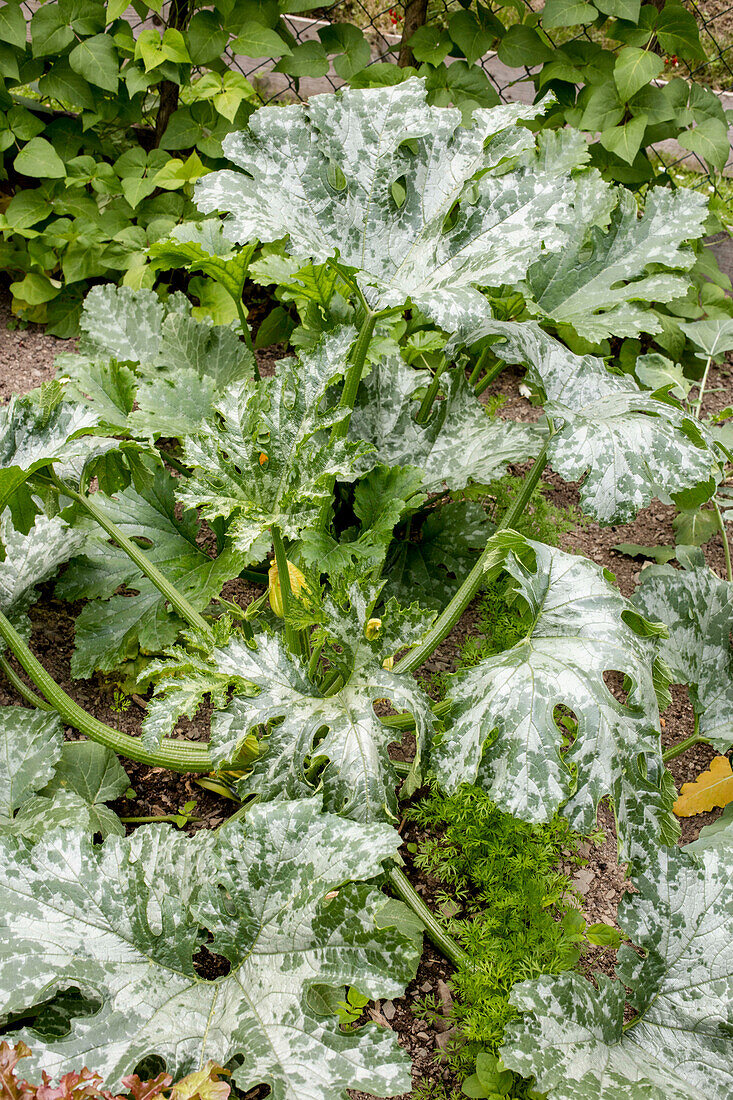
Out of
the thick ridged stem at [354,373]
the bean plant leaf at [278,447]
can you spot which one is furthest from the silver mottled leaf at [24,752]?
the thick ridged stem at [354,373]

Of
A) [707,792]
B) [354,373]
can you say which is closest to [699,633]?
[707,792]

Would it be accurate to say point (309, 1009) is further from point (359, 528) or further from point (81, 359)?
point (81, 359)

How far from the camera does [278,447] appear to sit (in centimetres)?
191

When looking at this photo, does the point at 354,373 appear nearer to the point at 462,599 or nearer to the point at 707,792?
the point at 462,599

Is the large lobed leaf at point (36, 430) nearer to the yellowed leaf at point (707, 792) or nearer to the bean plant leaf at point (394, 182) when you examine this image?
the bean plant leaf at point (394, 182)

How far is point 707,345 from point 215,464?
202 centimetres

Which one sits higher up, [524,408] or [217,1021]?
[217,1021]

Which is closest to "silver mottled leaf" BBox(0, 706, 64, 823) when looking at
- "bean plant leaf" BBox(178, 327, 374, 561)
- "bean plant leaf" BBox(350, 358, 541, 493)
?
"bean plant leaf" BBox(178, 327, 374, 561)

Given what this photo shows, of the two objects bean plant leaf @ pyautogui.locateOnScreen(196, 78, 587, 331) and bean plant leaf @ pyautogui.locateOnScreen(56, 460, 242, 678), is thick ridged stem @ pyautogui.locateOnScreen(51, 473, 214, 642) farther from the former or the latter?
bean plant leaf @ pyautogui.locateOnScreen(196, 78, 587, 331)

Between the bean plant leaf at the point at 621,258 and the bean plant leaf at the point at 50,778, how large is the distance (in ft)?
5.82

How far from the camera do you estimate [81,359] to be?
276 cm

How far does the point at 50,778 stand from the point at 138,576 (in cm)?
70

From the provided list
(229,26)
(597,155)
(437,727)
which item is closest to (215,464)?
(437,727)

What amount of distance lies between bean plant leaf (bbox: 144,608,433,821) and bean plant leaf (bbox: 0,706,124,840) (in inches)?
17.5
